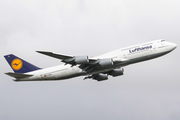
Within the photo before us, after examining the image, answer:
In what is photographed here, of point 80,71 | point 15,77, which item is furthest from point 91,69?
point 15,77

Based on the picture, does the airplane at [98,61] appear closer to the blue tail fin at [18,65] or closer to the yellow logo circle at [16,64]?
the blue tail fin at [18,65]

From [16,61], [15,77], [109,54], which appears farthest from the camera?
[16,61]

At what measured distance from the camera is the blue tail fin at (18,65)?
60250 mm

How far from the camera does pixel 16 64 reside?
202ft

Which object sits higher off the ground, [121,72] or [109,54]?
[109,54]

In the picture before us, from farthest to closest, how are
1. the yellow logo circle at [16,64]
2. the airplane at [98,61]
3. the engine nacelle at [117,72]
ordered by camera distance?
the engine nacelle at [117,72] → the yellow logo circle at [16,64] → the airplane at [98,61]

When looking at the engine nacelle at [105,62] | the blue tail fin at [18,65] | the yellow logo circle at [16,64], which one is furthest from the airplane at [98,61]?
the yellow logo circle at [16,64]

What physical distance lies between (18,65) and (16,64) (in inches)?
21.1

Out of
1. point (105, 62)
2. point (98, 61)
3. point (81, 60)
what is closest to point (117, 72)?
point (98, 61)

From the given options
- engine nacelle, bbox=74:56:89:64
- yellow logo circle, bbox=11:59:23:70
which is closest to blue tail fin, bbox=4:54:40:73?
yellow logo circle, bbox=11:59:23:70

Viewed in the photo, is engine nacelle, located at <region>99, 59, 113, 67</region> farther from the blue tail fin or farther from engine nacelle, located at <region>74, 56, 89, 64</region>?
the blue tail fin

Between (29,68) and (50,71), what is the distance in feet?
18.6

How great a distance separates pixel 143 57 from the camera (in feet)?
171

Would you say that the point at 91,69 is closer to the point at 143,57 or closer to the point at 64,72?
the point at 64,72
